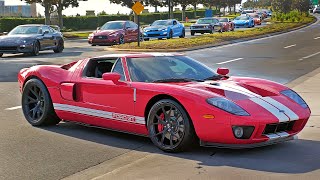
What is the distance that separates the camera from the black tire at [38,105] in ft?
26.0

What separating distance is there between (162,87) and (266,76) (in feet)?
29.8

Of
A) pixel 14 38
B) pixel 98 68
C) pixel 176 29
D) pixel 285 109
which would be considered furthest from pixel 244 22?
pixel 285 109

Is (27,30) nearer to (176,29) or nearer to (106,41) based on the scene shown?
(106,41)

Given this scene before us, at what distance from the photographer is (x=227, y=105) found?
601 centimetres

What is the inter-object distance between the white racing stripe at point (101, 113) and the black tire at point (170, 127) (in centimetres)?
24

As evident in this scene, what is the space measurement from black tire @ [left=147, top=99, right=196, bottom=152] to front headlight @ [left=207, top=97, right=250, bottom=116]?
37 cm

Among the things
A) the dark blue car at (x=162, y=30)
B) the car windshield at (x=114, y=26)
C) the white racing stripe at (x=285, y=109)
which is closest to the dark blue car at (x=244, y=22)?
the dark blue car at (x=162, y=30)

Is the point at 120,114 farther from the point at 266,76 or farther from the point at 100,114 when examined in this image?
the point at 266,76

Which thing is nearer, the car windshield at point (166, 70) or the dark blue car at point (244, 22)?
the car windshield at point (166, 70)

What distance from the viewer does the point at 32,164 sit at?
590cm

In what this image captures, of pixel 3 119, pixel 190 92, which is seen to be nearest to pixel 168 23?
pixel 3 119

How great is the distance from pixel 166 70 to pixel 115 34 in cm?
2298

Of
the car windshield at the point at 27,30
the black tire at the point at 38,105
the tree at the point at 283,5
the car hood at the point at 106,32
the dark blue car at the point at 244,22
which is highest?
the tree at the point at 283,5

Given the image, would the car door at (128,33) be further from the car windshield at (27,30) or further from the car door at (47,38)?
the car windshield at (27,30)
